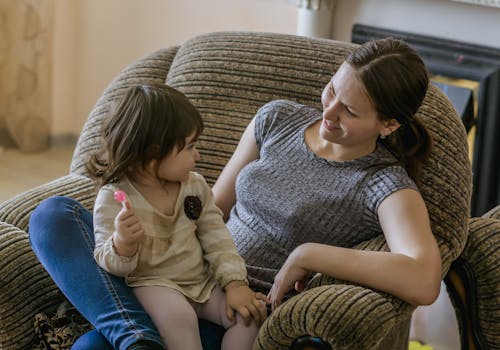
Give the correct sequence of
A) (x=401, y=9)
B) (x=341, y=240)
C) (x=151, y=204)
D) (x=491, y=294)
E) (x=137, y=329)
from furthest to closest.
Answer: (x=401, y=9) → (x=491, y=294) → (x=341, y=240) → (x=151, y=204) → (x=137, y=329)

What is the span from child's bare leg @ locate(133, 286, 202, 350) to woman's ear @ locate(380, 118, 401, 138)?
0.51 metres

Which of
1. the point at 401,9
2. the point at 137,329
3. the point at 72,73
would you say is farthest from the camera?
the point at 72,73

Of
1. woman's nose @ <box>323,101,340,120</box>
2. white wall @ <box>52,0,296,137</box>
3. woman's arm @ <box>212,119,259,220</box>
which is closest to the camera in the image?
woman's nose @ <box>323,101,340,120</box>

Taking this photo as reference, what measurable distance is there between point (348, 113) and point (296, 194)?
0.70ft

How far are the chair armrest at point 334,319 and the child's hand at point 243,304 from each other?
0.25 feet

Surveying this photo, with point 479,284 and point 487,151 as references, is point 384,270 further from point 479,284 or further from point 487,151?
point 487,151

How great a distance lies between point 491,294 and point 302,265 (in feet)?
1.66

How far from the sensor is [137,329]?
1516mm

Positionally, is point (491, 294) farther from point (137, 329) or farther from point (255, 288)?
point (137, 329)

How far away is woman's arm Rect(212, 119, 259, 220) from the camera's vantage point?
193 centimetres

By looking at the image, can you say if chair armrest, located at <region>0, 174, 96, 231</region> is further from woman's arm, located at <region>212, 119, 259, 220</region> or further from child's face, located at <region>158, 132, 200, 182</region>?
child's face, located at <region>158, 132, 200, 182</region>

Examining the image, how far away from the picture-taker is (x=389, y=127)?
5.69 ft

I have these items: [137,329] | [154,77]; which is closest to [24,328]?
[137,329]


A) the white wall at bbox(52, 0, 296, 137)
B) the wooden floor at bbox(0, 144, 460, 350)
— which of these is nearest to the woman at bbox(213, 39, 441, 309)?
the wooden floor at bbox(0, 144, 460, 350)
